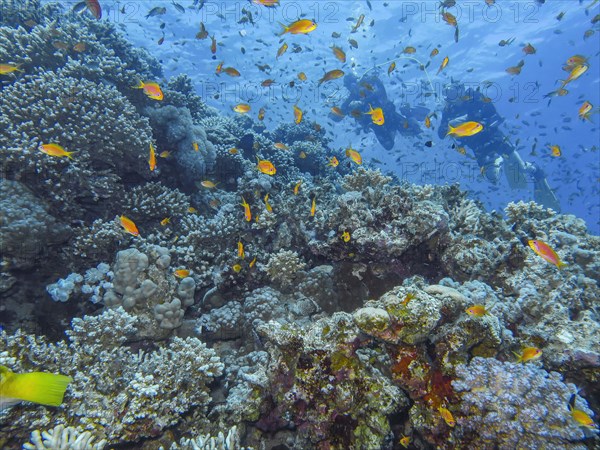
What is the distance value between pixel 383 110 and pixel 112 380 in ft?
73.2

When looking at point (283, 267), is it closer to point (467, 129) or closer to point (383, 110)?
point (467, 129)

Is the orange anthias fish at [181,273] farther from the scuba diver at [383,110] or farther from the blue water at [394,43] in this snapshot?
the blue water at [394,43]

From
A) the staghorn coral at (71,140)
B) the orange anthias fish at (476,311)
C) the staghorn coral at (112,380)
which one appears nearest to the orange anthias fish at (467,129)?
the orange anthias fish at (476,311)

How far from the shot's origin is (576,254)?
19.2ft

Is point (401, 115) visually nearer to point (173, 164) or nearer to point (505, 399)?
point (173, 164)

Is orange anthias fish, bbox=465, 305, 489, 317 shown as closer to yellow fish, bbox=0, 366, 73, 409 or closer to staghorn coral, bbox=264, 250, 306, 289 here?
staghorn coral, bbox=264, 250, 306, 289

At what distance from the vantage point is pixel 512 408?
8.76ft

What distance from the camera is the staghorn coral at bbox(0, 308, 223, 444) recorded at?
3.13 meters

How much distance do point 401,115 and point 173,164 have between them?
1912 cm

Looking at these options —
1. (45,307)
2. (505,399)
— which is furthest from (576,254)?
(45,307)

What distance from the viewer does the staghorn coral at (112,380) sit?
313cm

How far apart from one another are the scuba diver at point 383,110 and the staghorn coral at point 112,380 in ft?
64.4

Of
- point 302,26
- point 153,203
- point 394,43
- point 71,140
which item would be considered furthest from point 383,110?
point 394,43

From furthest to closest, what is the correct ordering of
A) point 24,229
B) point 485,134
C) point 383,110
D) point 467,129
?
point 383,110, point 485,134, point 467,129, point 24,229
